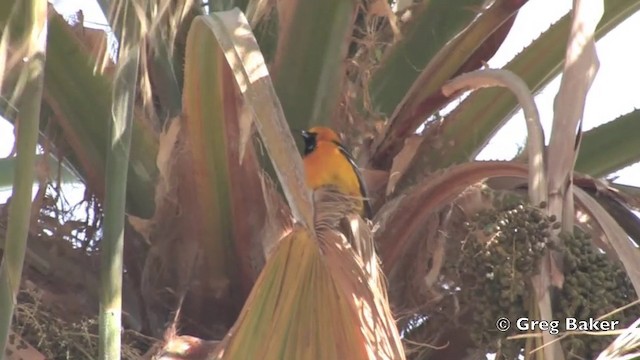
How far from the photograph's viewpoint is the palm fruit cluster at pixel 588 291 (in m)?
1.94

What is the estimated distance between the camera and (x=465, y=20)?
3045 mm

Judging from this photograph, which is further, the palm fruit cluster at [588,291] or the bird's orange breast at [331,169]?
the bird's orange breast at [331,169]

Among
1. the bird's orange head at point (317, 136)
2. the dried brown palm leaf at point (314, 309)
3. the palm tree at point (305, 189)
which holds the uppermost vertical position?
the bird's orange head at point (317, 136)

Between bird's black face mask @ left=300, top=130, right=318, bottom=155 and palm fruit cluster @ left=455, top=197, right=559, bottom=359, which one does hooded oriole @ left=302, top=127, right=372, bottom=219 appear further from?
palm fruit cluster @ left=455, top=197, right=559, bottom=359

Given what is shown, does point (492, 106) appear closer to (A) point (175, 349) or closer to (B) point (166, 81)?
(B) point (166, 81)

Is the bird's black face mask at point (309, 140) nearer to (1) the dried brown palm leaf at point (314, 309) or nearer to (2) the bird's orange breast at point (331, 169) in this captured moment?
(2) the bird's orange breast at point (331, 169)

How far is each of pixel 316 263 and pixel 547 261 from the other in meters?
0.40

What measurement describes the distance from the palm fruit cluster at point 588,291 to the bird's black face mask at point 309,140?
0.97 meters

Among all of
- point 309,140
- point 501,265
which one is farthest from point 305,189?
point 309,140

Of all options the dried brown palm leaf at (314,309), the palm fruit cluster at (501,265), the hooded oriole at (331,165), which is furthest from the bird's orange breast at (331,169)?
the dried brown palm leaf at (314,309)

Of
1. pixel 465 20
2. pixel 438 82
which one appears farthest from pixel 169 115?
pixel 465 20

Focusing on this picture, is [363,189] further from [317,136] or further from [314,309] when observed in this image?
[314,309]

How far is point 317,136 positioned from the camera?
303 cm

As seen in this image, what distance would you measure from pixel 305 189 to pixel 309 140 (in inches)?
47.4
